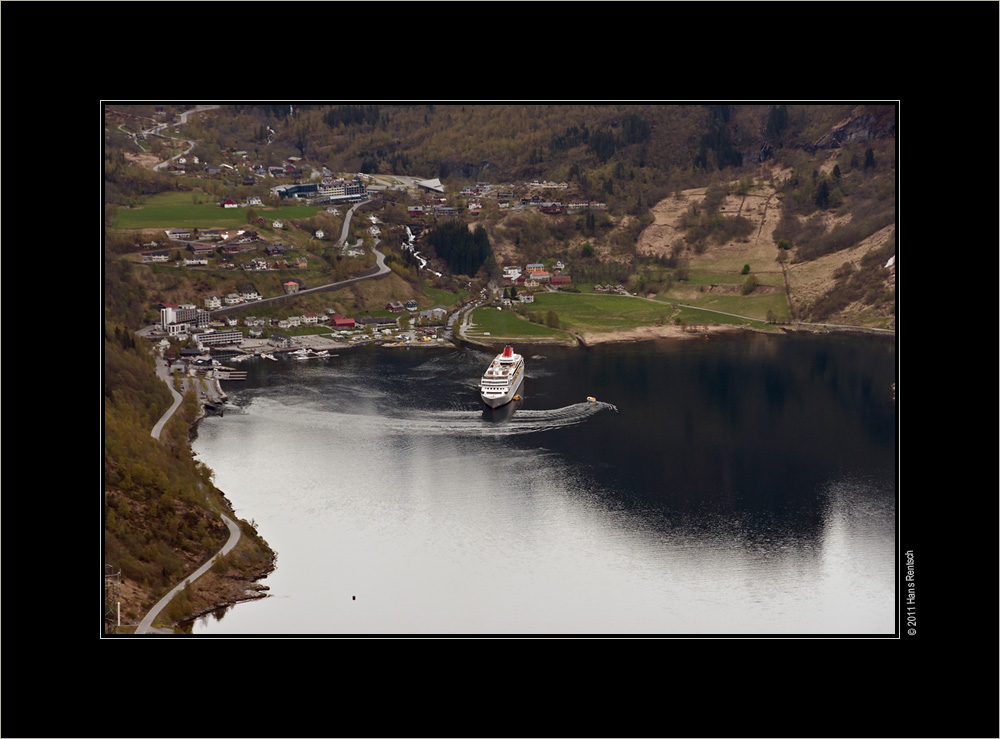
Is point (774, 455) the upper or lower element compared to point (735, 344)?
lower

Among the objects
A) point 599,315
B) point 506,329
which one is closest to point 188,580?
point 506,329

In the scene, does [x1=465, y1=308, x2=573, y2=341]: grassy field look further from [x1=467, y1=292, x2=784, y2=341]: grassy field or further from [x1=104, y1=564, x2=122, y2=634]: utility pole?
[x1=104, y1=564, x2=122, y2=634]: utility pole

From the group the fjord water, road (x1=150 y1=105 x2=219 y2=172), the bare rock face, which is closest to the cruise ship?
the fjord water

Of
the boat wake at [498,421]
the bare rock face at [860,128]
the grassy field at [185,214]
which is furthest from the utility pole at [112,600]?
the bare rock face at [860,128]

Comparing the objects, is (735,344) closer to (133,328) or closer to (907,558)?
(133,328)

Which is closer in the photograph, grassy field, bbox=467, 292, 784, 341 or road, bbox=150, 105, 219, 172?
grassy field, bbox=467, 292, 784, 341

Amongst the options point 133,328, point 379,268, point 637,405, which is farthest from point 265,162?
point 637,405

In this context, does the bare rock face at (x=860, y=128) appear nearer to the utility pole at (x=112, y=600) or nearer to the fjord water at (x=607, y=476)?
the fjord water at (x=607, y=476)

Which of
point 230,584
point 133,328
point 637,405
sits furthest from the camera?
point 133,328
